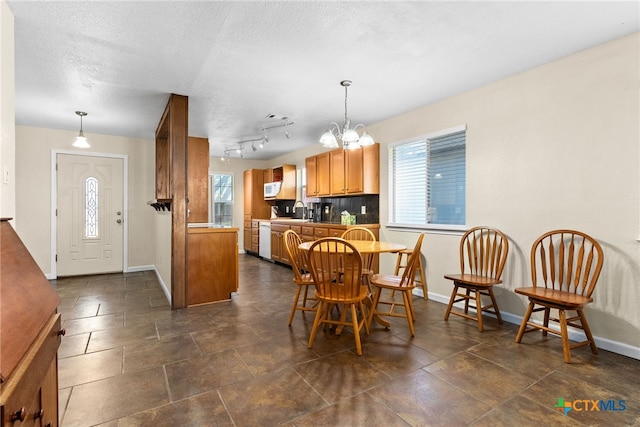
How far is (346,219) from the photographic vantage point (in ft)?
16.5

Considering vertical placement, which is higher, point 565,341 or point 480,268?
point 480,268

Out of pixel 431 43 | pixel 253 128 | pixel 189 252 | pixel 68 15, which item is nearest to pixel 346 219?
Answer: pixel 253 128

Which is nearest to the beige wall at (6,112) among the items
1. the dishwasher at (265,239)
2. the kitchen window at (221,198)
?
the dishwasher at (265,239)

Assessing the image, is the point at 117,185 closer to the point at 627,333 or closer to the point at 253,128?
the point at 253,128

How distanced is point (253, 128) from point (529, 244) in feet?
13.2

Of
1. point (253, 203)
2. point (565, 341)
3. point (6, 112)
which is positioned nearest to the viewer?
point (6, 112)

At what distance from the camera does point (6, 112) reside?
6.72ft

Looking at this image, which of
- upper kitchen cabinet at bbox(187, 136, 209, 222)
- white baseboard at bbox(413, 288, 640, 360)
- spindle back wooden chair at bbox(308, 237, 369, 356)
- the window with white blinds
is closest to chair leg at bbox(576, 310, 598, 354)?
white baseboard at bbox(413, 288, 640, 360)

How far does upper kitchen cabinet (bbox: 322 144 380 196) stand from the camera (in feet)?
15.1

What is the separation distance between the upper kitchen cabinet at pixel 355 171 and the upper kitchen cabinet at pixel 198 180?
201 centimetres

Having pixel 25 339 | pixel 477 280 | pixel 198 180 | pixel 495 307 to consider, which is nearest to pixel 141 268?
pixel 198 180

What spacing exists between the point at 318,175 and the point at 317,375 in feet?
12.9

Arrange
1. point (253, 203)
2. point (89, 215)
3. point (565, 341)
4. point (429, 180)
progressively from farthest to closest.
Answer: point (253, 203), point (89, 215), point (429, 180), point (565, 341)

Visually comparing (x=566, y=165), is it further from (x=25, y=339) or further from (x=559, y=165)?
(x=25, y=339)
